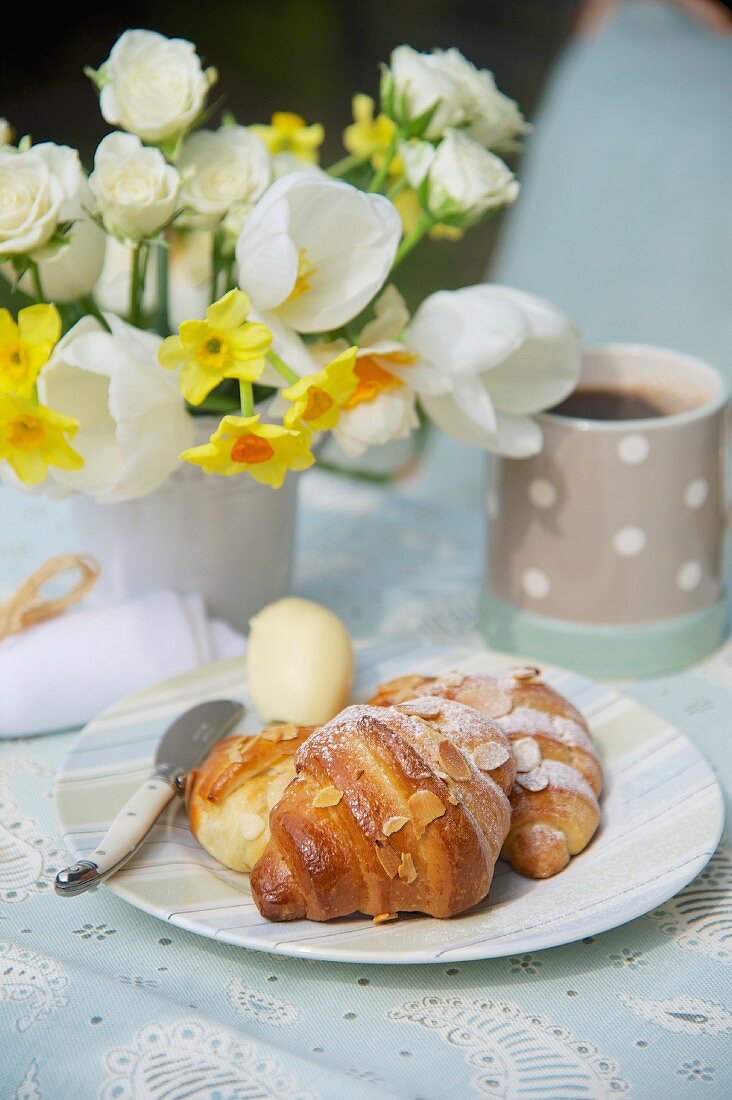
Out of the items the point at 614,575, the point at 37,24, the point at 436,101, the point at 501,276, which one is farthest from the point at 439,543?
the point at 37,24

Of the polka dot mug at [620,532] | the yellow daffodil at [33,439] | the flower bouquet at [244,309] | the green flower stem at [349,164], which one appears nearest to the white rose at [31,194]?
the flower bouquet at [244,309]

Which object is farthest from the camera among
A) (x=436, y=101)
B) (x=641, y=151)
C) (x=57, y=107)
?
(x=57, y=107)

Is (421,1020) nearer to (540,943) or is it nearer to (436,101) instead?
(540,943)

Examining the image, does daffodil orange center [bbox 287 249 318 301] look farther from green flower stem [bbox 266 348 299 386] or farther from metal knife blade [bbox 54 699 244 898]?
metal knife blade [bbox 54 699 244 898]

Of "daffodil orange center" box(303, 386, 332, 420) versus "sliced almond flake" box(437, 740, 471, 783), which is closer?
"sliced almond flake" box(437, 740, 471, 783)

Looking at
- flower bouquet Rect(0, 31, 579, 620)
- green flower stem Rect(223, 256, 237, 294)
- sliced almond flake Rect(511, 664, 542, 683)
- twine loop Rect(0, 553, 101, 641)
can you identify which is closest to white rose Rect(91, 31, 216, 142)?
flower bouquet Rect(0, 31, 579, 620)

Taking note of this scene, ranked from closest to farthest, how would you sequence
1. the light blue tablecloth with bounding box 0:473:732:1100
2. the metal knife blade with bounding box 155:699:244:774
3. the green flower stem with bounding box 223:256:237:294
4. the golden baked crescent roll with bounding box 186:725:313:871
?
the light blue tablecloth with bounding box 0:473:732:1100 < the golden baked crescent roll with bounding box 186:725:313:871 < the metal knife blade with bounding box 155:699:244:774 < the green flower stem with bounding box 223:256:237:294
